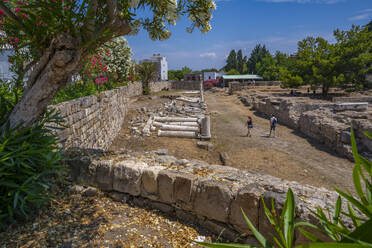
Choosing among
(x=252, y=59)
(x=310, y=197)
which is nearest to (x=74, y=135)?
(x=310, y=197)

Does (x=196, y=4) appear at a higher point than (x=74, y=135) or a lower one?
higher

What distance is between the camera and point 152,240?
8.61 ft

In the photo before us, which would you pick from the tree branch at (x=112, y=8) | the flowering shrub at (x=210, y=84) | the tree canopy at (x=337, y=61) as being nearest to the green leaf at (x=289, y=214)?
the tree branch at (x=112, y=8)

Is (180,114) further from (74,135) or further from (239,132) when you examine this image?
(74,135)

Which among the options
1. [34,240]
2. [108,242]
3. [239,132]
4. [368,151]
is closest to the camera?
[34,240]

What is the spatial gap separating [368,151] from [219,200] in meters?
9.65

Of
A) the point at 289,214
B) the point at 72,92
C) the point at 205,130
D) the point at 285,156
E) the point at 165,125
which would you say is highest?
the point at 72,92

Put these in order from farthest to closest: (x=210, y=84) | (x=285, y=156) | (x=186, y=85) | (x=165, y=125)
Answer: (x=210, y=84), (x=186, y=85), (x=165, y=125), (x=285, y=156)

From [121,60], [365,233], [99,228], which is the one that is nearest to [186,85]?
[121,60]

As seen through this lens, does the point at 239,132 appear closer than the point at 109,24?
No

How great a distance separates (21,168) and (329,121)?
1319 centimetres

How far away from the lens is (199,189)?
2.95 metres

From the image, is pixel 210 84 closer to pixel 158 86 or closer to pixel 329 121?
pixel 158 86

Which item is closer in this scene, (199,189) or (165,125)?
(199,189)
